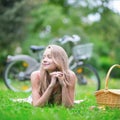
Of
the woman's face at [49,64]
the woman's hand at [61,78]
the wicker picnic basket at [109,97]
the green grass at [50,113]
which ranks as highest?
the woman's face at [49,64]

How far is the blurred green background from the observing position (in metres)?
14.9

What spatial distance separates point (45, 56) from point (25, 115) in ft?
3.98

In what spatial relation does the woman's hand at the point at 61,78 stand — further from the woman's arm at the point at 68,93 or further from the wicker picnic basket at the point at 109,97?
the wicker picnic basket at the point at 109,97

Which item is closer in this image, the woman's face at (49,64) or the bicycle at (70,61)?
the woman's face at (49,64)

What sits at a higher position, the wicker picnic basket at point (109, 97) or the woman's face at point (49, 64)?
the woman's face at point (49, 64)

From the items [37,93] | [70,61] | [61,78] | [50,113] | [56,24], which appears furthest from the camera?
[56,24]

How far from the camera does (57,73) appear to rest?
17.0ft

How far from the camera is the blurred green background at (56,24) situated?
1492 cm

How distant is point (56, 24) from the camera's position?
22.6 meters

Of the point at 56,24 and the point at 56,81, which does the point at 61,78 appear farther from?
the point at 56,24

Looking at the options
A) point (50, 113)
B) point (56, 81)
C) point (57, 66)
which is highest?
point (57, 66)

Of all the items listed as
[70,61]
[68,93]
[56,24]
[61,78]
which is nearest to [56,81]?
[61,78]

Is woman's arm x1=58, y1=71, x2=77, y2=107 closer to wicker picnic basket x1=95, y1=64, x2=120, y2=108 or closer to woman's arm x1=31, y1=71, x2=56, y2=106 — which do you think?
woman's arm x1=31, y1=71, x2=56, y2=106

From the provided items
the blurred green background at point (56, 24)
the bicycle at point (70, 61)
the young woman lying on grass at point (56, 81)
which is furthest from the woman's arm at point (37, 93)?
the blurred green background at point (56, 24)
